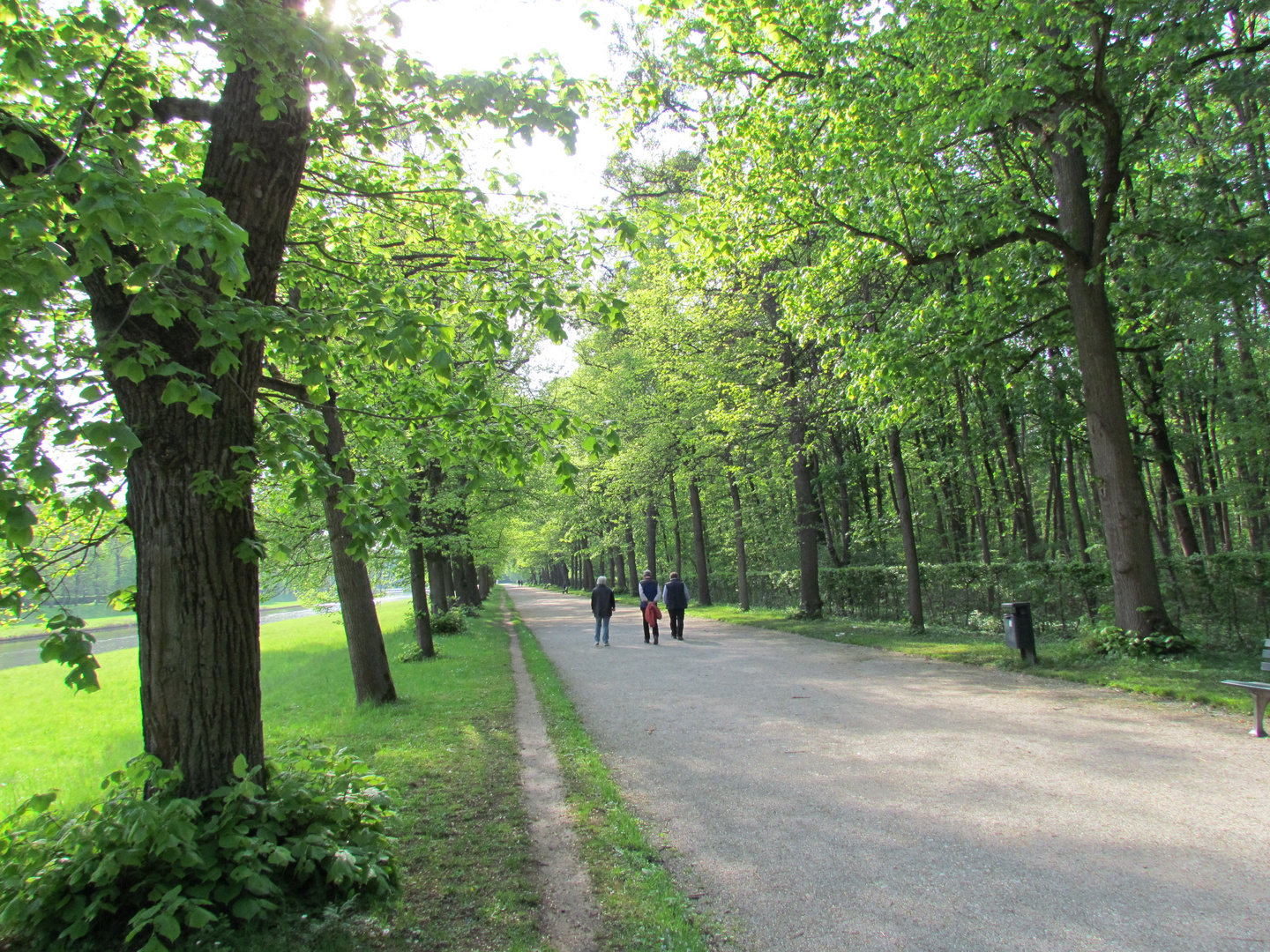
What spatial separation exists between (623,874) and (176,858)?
2.36 m

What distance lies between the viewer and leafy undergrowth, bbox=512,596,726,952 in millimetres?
3520

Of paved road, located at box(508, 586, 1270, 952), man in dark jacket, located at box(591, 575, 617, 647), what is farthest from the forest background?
man in dark jacket, located at box(591, 575, 617, 647)

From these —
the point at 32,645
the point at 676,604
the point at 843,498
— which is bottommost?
the point at 32,645

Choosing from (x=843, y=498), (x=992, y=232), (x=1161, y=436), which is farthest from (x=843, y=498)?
(x=992, y=232)

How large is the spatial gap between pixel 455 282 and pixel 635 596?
32815mm

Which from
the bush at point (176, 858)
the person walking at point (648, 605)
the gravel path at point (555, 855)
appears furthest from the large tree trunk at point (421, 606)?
the bush at point (176, 858)

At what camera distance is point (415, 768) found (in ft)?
21.7

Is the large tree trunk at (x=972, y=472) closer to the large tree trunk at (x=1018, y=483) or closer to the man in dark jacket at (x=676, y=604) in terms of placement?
the large tree trunk at (x=1018, y=483)

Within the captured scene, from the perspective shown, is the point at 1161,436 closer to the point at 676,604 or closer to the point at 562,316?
the point at 676,604

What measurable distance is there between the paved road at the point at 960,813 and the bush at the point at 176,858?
2.11m

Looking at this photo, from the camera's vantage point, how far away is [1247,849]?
4086 mm

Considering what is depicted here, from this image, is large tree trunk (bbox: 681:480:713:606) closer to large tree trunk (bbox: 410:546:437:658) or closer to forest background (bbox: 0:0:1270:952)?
forest background (bbox: 0:0:1270:952)

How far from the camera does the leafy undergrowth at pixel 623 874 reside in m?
3.52

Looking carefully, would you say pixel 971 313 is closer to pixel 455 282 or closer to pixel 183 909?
pixel 455 282
